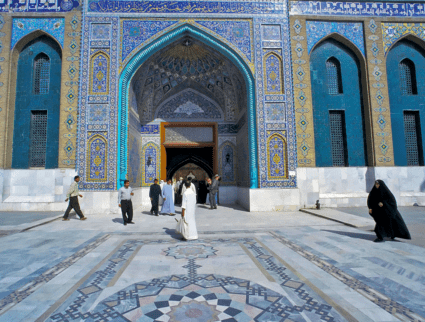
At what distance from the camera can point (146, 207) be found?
937 centimetres

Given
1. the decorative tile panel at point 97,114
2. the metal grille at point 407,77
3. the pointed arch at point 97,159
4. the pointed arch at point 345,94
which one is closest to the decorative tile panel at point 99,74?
the decorative tile panel at point 97,114

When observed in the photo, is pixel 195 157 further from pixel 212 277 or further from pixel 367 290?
pixel 367 290

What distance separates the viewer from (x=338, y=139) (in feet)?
28.1

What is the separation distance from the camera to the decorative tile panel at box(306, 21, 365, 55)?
28.0ft

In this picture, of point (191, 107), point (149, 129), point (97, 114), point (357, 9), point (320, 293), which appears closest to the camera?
point (320, 293)

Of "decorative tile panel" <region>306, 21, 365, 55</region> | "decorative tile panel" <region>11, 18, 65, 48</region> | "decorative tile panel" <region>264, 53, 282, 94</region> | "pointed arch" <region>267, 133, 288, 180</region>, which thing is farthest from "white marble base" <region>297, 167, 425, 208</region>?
"decorative tile panel" <region>11, 18, 65, 48</region>

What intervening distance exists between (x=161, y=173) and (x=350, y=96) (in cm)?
739

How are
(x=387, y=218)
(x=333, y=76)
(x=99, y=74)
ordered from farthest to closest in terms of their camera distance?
(x=333, y=76)
(x=99, y=74)
(x=387, y=218)

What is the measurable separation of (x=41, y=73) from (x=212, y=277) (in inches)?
356

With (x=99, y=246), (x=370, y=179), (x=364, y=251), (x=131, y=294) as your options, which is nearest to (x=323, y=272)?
(x=364, y=251)

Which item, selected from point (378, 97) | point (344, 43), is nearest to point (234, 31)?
Answer: point (344, 43)

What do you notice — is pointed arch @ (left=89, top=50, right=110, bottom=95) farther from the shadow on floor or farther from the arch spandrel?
the shadow on floor

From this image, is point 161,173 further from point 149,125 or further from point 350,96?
point 350,96

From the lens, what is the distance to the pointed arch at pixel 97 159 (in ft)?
24.5
